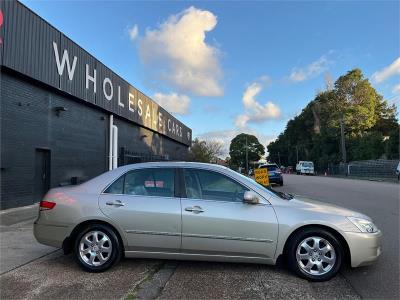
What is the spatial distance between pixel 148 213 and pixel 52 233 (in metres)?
1.44

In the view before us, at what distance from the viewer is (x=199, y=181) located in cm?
583

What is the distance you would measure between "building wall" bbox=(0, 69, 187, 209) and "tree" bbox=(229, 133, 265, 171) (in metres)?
112

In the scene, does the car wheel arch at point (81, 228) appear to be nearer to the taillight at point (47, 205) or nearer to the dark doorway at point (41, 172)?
the taillight at point (47, 205)

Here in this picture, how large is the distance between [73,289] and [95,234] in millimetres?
876

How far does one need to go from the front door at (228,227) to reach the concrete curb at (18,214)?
638cm

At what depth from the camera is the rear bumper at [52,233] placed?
577 cm

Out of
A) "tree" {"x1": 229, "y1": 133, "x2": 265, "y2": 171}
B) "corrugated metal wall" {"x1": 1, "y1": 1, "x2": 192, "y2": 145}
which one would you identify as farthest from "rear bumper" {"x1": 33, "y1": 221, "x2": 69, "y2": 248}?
"tree" {"x1": 229, "y1": 133, "x2": 265, "y2": 171}

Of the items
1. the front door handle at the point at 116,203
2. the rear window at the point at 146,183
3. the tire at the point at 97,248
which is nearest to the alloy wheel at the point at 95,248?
the tire at the point at 97,248

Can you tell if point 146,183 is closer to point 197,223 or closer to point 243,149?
point 197,223

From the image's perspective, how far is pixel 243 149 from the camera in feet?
433

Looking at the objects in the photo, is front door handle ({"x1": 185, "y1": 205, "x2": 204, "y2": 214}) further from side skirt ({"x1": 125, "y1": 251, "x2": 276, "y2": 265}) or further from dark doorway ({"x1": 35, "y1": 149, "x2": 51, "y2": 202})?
dark doorway ({"x1": 35, "y1": 149, "x2": 51, "y2": 202})

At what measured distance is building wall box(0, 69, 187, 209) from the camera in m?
12.3

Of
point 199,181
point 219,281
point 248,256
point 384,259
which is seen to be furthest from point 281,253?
point 384,259

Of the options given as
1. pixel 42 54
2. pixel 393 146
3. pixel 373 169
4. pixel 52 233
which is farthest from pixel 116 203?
pixel 393 146
